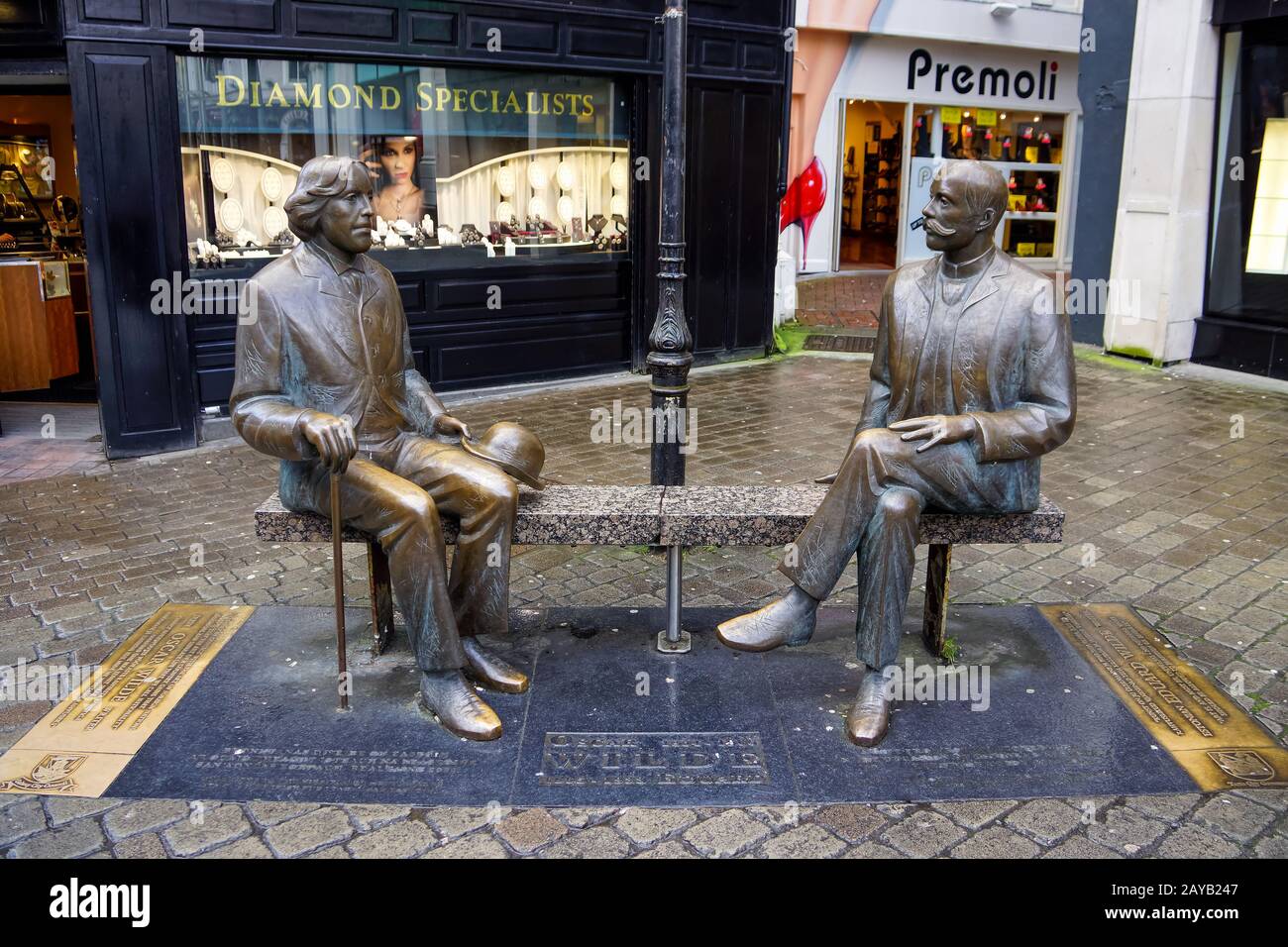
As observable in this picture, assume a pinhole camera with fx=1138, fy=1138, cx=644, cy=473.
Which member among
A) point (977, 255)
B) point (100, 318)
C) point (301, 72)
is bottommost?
point (100, 318)

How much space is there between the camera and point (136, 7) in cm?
750

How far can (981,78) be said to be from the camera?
683 inches

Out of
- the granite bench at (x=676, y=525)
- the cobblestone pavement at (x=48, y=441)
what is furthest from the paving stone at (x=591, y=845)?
the cobblestone pavement at (x=48, y=441)

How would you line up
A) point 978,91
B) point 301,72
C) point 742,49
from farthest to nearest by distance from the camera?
point 978,91 → point 742,49 → point 301,72

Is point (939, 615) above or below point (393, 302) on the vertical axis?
below

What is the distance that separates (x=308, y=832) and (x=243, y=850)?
0.63 ft

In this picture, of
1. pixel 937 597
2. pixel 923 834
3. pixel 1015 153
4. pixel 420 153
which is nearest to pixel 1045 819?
pixel 923 834

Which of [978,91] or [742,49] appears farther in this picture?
[978,91]

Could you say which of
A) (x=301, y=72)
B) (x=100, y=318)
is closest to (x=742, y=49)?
(x=301, y=72)

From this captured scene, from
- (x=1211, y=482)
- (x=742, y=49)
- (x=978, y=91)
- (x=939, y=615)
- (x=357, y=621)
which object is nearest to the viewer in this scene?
(x=939, y=615)

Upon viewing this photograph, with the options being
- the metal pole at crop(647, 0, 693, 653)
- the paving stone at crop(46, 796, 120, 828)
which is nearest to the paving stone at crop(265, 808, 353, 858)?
the paving stone at crop(46, 796, 120, 828)

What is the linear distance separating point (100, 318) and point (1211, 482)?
24.4 feet

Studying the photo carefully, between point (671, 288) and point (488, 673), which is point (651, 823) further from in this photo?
point (671, 288)

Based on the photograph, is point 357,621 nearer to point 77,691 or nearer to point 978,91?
point 77,691
